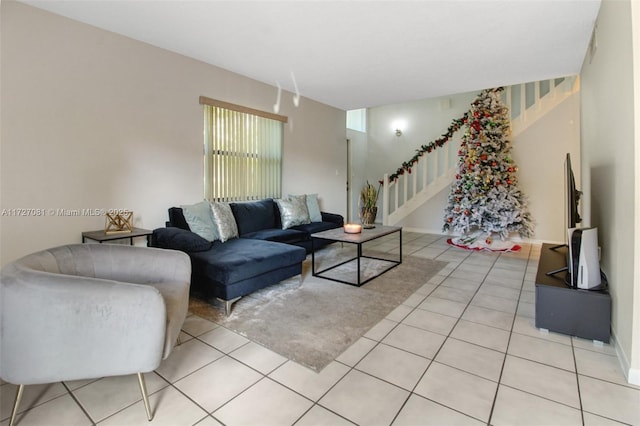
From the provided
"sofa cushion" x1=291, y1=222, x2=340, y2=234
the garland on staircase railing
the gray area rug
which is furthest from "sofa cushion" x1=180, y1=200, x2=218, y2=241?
the garland on staircase railing

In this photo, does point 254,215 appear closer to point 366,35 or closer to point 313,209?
point 313,209

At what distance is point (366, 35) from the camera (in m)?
3.15

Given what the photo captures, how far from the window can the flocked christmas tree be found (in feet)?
10.5

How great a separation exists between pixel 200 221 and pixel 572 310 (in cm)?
Answer: 343

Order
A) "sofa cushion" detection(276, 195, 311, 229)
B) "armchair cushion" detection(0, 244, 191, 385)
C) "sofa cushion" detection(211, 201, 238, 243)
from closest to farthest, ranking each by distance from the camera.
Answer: "armchair cushion" detection(0, 244, 191, 385) < "sofa cushion" detection(211, 201, 238, 243) < "sofa cushion" detection(276, 195, 311, 229)

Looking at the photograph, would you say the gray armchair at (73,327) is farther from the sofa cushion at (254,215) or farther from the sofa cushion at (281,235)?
the sofa cushion at (254,215)

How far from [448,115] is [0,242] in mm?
7423

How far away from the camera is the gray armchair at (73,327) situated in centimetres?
136

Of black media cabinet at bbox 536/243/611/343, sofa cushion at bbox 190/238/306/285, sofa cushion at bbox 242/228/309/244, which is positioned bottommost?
black media cabinet at bbox 536/243/611/343

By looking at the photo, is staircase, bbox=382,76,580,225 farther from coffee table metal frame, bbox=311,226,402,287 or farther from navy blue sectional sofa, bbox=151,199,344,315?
navy blue sectional sofa, bbox=151,199,344,315

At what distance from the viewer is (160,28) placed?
121 inches

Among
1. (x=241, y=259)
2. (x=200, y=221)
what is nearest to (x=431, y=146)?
(x=200, y=221)

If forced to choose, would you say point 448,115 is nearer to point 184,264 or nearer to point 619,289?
point 619,289

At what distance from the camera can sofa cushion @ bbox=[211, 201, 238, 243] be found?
360 cm
